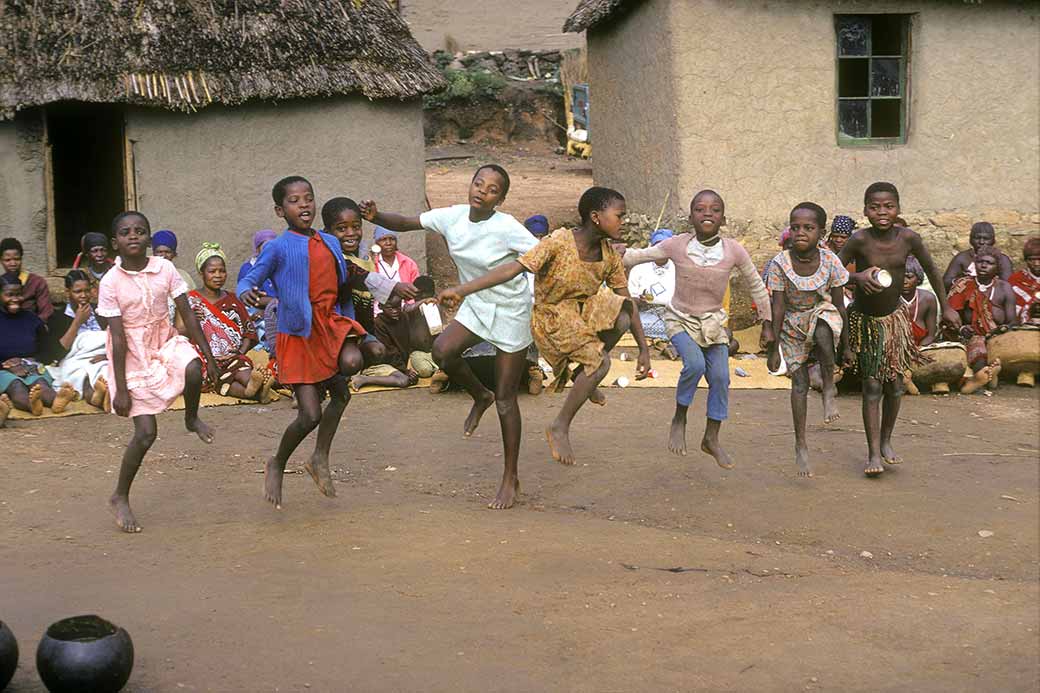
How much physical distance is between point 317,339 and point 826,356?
115 inches

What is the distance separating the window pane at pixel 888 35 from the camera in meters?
13.1

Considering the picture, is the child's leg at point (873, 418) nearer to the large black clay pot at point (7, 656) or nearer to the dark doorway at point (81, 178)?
the large black clay pot at point (7, 656)

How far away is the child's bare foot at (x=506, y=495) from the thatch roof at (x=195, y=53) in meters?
5.83

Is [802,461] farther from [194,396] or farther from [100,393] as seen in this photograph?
[100,393]

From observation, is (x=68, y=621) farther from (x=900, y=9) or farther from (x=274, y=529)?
(x=900, y=9)

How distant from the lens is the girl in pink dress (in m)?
6.43

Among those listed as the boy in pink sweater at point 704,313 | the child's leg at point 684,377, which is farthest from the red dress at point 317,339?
the child's leg at point 684,377

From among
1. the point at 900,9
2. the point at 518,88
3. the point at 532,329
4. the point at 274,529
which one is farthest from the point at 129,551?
the point at 518,88

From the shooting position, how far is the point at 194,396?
21.6ft

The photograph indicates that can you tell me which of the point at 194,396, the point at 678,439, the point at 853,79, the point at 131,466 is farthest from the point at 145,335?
the point at 853,79

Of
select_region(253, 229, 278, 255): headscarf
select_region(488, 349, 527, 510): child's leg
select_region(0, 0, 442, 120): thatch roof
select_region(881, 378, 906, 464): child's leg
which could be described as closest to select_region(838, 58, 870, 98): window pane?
select_region(0, 0, 442, 120): thatch roof

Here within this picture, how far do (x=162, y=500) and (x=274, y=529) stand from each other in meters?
0.91

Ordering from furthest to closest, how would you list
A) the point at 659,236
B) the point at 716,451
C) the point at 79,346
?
the point at 659,236, the point at 79,346, the point at 716,451

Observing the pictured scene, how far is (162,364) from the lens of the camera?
656 cm
